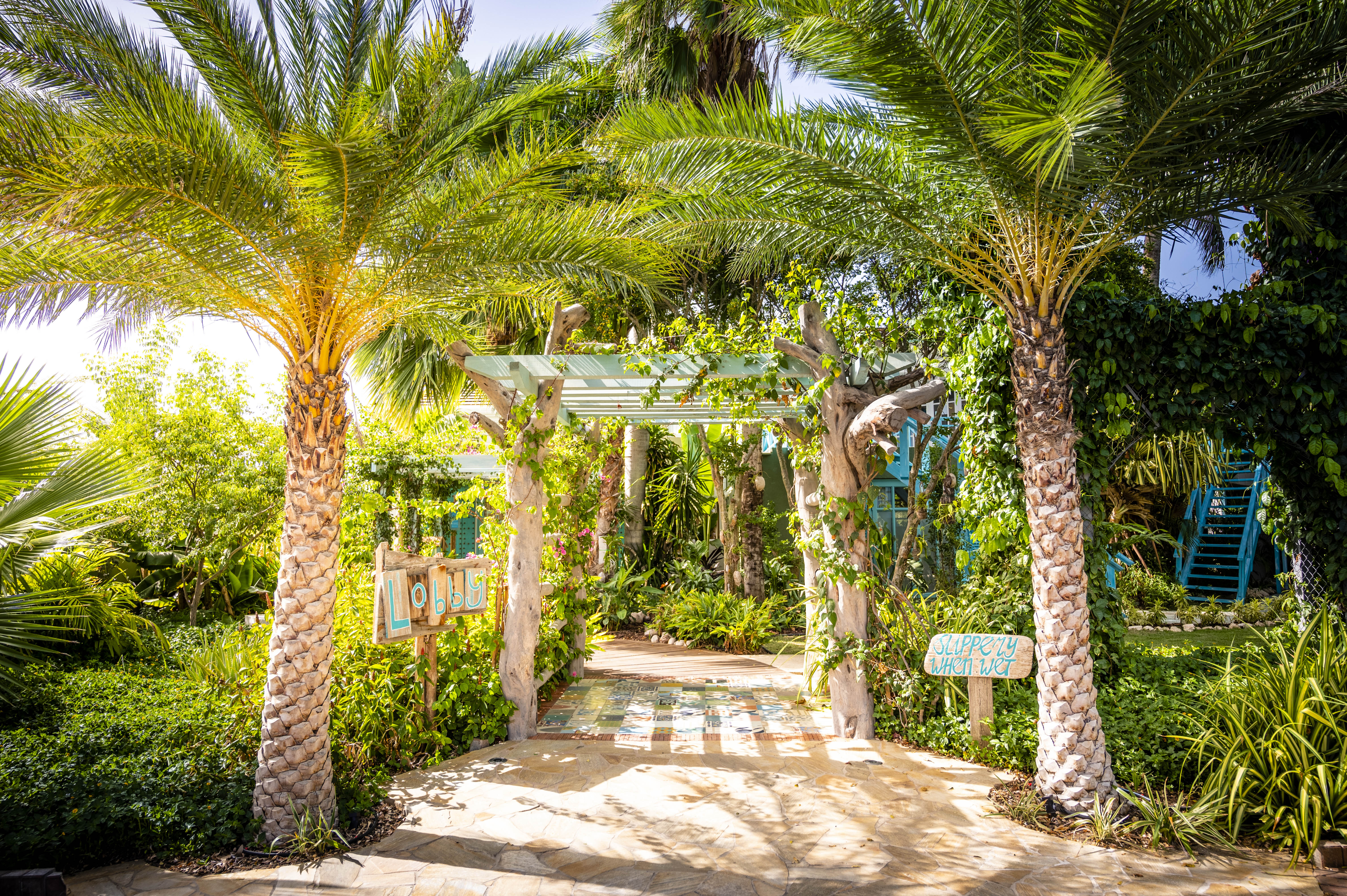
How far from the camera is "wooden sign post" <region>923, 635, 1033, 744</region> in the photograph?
504cm

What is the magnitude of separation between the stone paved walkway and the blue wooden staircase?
873cm

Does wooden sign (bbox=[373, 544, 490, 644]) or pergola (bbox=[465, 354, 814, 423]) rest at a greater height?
pergola (bbox=[465, 354, 814, 423])

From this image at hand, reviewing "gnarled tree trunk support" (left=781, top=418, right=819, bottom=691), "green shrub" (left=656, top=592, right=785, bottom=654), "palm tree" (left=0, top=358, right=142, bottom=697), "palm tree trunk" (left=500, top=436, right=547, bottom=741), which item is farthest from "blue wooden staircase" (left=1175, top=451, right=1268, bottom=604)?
"palm tree" (left=0, top=358, right=142, bottom=697)

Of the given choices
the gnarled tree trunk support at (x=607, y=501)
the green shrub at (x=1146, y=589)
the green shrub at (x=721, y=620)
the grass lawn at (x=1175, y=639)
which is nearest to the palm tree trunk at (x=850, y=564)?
the grass lawn at (x=1175, y=639)

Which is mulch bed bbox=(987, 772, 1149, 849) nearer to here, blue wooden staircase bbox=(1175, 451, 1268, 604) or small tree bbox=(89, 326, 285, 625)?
small tree bbox=(89, 326, 285, 625)

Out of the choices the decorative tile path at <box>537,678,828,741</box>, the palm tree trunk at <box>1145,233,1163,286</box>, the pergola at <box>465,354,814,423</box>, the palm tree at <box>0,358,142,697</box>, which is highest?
the palm tree trunk at <box>1145,233,1163,286</box>

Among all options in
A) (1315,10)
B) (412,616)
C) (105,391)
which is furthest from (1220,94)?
(105,391)

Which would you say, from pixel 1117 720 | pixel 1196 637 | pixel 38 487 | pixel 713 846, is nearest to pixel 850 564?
pixel 1117 720

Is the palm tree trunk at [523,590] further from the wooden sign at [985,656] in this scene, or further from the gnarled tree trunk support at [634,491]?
the gnarled tree trunk support at [634,491]

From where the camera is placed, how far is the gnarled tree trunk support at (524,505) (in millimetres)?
5887

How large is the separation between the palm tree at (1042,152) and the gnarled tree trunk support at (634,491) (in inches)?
267

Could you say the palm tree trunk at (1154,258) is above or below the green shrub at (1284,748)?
above

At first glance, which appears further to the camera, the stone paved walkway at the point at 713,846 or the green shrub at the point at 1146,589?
the green shrub at the point at 1146,589

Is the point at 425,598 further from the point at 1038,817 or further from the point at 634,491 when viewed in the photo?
the point at 634,491
